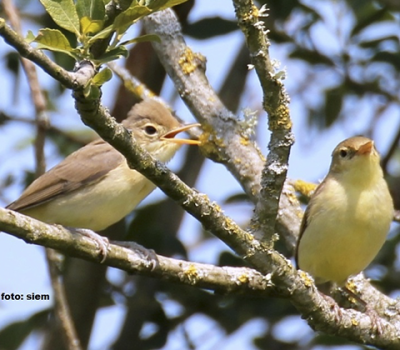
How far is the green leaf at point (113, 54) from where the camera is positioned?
8.09ft

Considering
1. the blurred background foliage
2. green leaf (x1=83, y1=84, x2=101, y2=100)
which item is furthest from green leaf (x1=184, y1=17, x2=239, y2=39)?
green leaf (x1=83, y1=84, x2=101, y2=100)

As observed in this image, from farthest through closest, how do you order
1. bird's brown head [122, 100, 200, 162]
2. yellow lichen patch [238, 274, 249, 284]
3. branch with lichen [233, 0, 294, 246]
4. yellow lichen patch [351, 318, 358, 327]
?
1. bird's brown head [122, 100, 200, 162]
2. yellow lichen patch [351, 318, 358, 327]
3. yellow lichen patch [238, 274, 249, 284]
4. branch with lichen [233, 0, 294, 246]

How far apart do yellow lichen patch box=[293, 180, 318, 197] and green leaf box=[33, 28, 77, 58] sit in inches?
127

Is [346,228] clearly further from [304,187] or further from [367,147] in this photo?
[304,187]

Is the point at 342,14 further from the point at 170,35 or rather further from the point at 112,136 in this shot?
the point at 112,136

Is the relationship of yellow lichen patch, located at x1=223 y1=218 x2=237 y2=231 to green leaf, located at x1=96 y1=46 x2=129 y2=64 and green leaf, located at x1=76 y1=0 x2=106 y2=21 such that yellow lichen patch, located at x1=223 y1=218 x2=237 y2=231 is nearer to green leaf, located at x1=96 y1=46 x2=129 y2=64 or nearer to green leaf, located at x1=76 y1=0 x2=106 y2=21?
green leaf, located at x1=96 y1=46 x2=129 y2=64

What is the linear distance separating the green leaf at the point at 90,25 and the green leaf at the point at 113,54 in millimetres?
87

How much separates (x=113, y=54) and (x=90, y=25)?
0.13 meters

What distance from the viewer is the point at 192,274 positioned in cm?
349

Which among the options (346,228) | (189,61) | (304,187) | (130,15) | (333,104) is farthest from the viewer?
(333,104)

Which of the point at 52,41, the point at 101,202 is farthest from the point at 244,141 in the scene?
the point at 52,41

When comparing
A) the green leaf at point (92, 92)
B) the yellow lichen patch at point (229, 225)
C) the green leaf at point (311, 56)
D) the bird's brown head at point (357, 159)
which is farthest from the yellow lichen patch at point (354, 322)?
the green leaf at point (311, 56)

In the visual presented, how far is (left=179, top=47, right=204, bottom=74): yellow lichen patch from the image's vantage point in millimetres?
4945

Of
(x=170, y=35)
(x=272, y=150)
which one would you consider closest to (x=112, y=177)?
(x=170, y=35)
